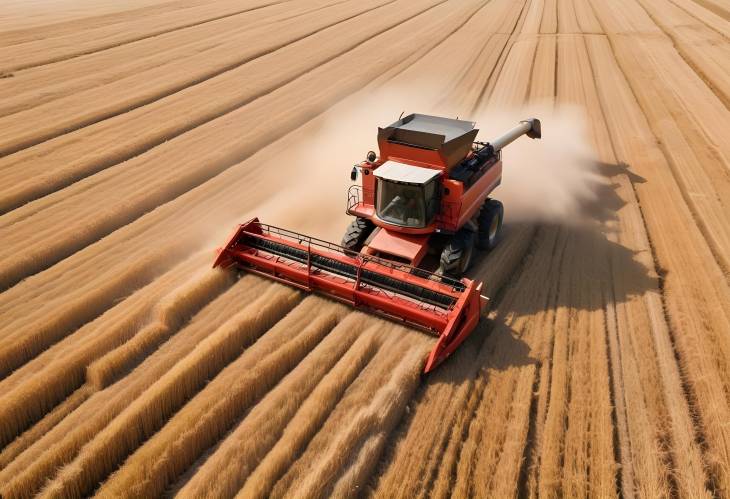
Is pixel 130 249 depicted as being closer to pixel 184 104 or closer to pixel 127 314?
pixel 127 314

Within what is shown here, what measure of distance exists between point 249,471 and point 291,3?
26.6 m

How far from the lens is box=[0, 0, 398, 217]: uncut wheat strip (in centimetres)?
1138

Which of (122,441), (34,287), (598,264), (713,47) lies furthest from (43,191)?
(713,47)

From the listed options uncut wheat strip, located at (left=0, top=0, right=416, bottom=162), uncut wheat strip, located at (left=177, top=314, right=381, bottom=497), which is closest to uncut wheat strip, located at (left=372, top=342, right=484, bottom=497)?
uncut wheat strip, located at (left=177, top=314, right=381, bottom=497)

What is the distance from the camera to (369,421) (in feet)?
19.8

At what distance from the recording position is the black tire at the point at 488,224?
30.4 ft

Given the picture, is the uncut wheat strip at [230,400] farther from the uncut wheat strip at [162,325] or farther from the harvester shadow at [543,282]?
the harvester shadow at [543,282]

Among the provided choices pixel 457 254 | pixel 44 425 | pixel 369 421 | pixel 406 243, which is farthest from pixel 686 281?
pixel 44 425

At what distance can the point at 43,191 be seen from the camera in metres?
10.8

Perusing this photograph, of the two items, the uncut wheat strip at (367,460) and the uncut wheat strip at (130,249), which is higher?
the uncut wheat strip at (130,249)

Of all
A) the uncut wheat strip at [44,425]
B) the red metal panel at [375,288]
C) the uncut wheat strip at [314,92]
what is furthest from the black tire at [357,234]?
the uncut wheat strip at [44,425]

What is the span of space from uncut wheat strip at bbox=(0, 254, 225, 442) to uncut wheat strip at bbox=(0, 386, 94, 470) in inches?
5.3

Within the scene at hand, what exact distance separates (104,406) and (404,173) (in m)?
4.71

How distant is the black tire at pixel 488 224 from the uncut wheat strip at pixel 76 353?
402 centimetres
